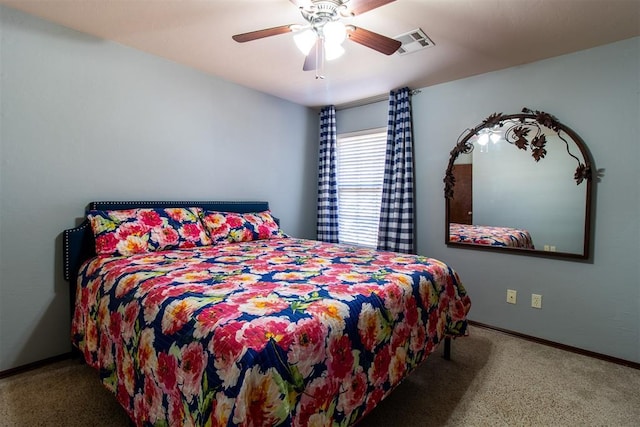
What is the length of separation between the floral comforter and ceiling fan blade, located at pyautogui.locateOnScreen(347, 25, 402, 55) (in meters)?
1.30

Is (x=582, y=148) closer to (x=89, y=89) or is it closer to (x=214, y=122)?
(x=214, y=122)

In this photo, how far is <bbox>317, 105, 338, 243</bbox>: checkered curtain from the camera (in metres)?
4.04

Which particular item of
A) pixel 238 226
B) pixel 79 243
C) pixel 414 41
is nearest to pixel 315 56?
pixel 414 41

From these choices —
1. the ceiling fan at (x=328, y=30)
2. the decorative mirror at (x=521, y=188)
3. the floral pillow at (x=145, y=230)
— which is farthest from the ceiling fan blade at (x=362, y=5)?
the floral pillow at (x=145, y=230)

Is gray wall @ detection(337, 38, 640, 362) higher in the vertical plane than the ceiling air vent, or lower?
lower

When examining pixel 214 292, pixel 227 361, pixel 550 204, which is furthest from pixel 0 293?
pixel 550 204

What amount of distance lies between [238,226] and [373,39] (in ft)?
6.14

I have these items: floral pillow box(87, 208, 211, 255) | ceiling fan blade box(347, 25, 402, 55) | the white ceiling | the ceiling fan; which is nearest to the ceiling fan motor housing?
the ceiling fan

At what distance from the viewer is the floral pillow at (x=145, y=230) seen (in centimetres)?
213

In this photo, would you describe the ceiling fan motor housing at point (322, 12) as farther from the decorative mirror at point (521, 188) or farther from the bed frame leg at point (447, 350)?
the bed frame leg at point (447, 350)

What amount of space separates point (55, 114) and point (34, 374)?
173cm

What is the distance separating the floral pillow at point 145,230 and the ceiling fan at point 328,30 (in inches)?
56.1

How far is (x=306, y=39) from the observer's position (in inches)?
72.0

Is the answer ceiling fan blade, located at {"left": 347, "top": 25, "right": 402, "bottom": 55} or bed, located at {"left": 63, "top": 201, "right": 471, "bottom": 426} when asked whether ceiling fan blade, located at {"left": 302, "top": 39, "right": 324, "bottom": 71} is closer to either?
ceiling fan blade, located at {"left": 347, "top": 25, "right": 402, "bottom": 55}
